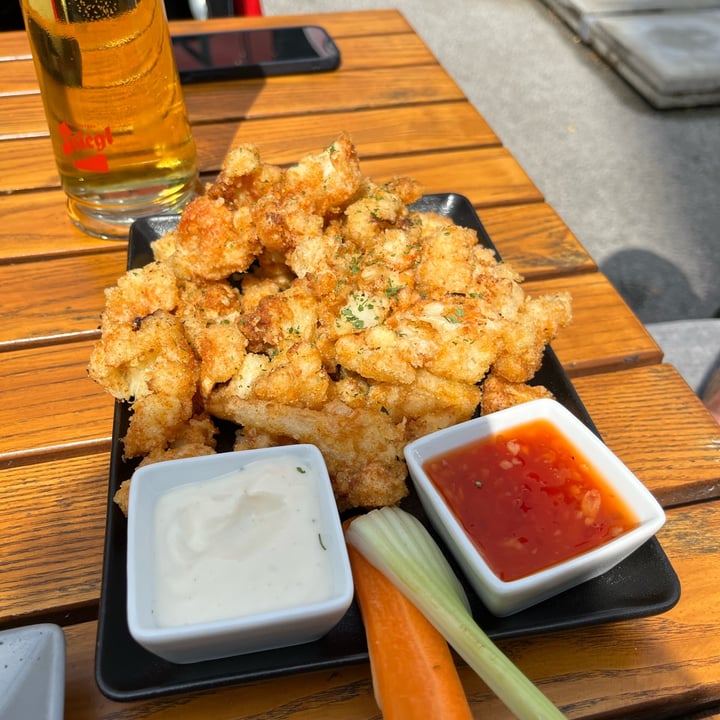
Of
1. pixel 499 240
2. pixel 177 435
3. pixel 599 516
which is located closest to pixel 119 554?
pixel 177 435

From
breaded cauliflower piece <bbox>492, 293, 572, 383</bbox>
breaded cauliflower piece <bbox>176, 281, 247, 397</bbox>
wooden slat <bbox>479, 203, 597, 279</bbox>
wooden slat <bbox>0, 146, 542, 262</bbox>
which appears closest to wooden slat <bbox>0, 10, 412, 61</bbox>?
wooden slat <bbox>0, 146, 542, 262</bbox>

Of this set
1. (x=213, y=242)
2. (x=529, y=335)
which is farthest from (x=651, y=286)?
(x=213, y=242)

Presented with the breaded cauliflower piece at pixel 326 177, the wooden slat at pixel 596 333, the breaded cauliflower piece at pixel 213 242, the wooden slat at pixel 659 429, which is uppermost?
the breaded cauliflower piece at pixel 326 177

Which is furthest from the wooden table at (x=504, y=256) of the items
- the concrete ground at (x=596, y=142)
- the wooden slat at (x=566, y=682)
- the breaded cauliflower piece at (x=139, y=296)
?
the concrete ground at (x=596, y=142)

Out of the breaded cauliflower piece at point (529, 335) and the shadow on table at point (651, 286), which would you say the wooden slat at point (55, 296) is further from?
the shadow on table at point (651, 286)

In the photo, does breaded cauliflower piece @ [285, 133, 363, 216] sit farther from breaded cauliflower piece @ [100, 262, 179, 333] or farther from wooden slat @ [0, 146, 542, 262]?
wooden slat @ [0, 146, 542, 262]

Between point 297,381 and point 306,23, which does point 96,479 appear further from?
point 306,23
